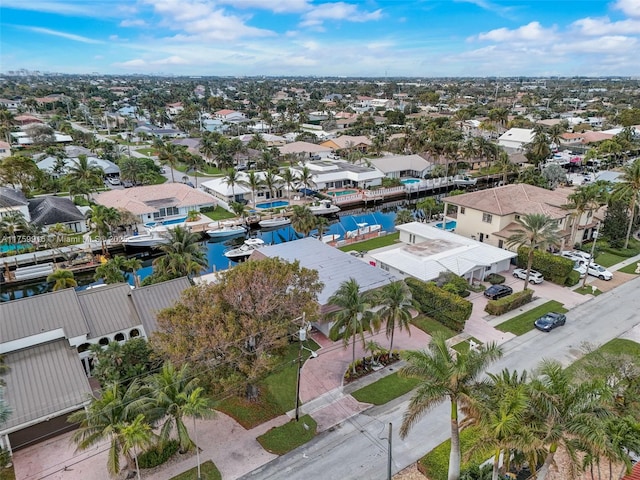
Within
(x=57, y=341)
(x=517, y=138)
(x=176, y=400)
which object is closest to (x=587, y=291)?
(x=176, y=400)

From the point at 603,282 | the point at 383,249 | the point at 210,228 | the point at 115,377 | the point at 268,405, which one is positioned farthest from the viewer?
the point at 210,228

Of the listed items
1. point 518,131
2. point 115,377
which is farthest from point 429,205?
point 518,131

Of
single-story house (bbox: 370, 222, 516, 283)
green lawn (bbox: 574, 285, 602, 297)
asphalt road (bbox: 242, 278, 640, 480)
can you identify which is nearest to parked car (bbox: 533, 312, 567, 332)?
asphalt road (bbox: 242, 278, 640, 480)

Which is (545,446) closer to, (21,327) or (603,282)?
(21,327)

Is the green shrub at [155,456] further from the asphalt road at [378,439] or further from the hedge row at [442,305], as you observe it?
the hedge row at [442,305]

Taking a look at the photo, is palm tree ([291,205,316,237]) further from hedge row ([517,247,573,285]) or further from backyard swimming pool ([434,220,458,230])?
hedge row ([517,247,573,285])

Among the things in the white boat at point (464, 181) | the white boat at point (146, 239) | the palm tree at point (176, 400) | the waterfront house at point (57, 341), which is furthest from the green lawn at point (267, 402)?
the white boat at point (464, 181)
